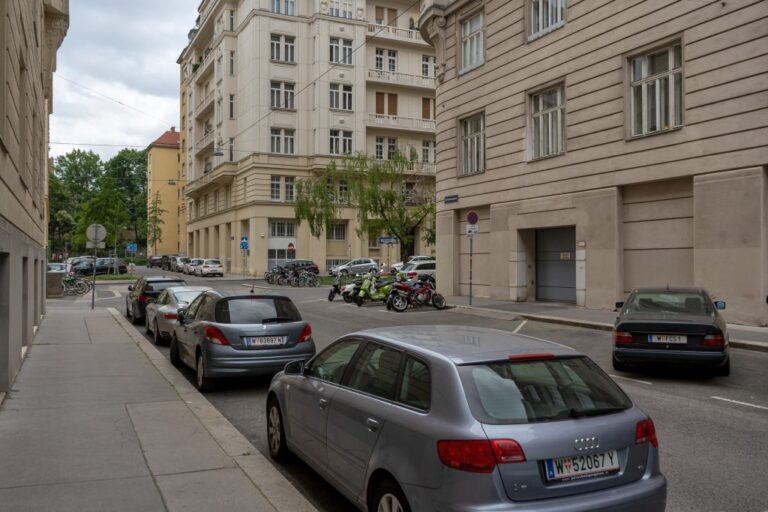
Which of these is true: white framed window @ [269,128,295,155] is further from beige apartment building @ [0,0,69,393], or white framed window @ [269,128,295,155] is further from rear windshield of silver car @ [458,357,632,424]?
rear windshield of silver car @ [458,357,632,424]

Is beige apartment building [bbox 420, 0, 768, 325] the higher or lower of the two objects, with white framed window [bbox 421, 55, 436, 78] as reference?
lower

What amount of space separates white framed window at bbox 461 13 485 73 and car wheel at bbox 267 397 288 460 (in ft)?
67.9

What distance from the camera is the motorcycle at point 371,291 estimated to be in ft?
75.7

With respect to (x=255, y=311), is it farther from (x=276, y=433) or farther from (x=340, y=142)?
(x=340, y=142)

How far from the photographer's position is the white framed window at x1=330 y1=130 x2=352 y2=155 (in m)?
50.6

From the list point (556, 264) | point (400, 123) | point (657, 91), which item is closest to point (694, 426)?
point (657, 91)

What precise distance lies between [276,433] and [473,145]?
67.5ft

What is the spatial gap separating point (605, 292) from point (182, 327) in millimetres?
12851

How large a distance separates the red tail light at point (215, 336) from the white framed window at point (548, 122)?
14.7 m

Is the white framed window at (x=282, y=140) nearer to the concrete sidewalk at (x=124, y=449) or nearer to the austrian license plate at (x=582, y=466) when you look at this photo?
the concrete sidewalk at (x=124, y=449)

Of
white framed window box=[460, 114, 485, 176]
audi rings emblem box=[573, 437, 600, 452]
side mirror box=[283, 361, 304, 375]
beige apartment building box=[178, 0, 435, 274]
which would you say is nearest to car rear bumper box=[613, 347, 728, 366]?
side mirror box=[283, 361, 304, 375]

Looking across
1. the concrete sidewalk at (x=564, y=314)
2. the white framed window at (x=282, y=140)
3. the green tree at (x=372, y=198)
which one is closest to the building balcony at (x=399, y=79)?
the white framed window at (x=282, y=140)

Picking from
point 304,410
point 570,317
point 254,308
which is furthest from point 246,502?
point 570,317

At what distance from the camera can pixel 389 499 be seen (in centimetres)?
364
